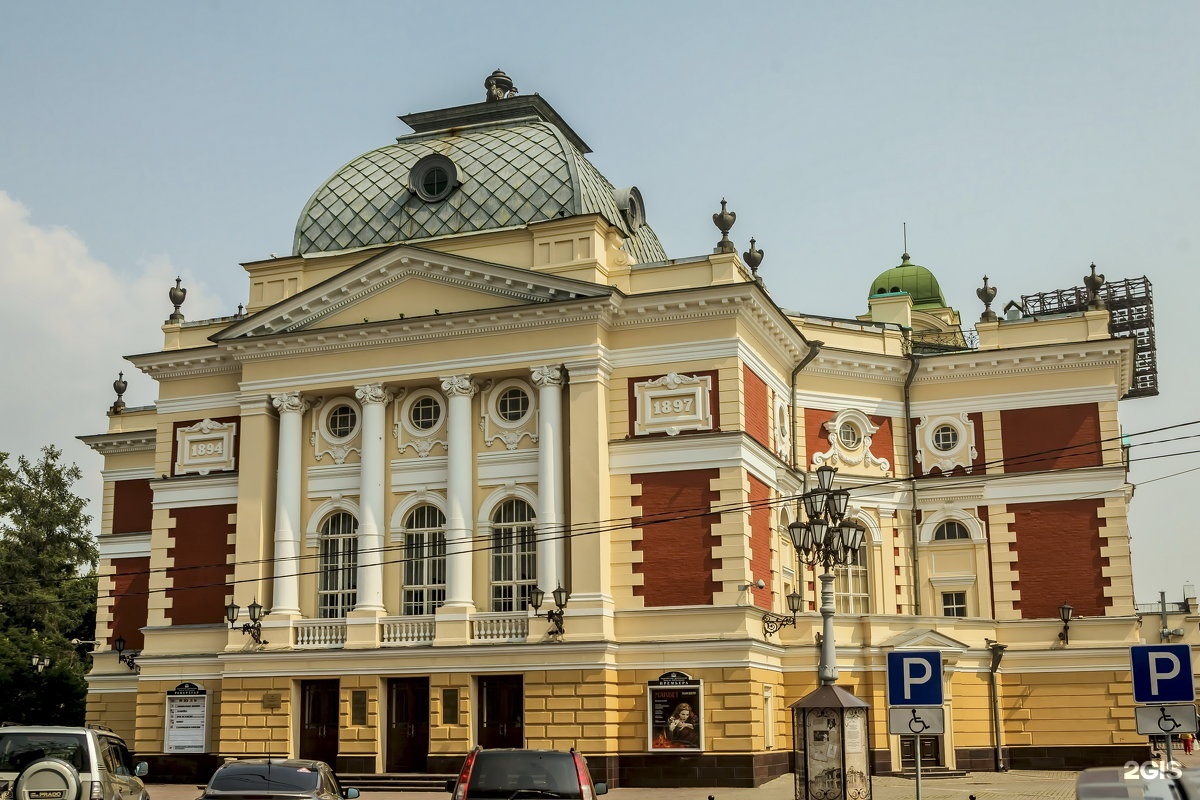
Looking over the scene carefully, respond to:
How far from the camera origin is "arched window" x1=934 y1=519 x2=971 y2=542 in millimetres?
40188

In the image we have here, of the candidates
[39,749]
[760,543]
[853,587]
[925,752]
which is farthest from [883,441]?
[39,749]

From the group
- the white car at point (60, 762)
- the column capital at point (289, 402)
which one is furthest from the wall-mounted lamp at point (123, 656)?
the white car at point (60, 762)

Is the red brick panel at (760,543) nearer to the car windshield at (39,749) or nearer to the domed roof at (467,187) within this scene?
the domed roof at (467,187)

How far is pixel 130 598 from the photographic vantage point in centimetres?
4306

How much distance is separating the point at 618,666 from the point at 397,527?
6834 mm

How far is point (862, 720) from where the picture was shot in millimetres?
22547

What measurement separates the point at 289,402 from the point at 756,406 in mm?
12005

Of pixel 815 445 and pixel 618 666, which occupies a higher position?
pixel 815 445

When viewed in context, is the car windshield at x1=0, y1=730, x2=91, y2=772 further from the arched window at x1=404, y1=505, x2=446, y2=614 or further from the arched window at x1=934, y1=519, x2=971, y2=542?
the arched window at x1=934, y1=519, x2=971, y2=542

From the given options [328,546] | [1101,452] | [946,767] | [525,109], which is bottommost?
[946,767]

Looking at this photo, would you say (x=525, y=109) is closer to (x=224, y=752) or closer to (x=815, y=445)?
(x=815, y=445)

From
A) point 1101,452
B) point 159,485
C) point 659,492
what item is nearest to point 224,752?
point 159,485

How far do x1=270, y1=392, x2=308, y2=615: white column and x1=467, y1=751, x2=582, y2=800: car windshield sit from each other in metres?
19.9

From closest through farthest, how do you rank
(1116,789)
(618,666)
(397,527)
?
1. (1116,789)
2. (618,666)
3. (397,527)
